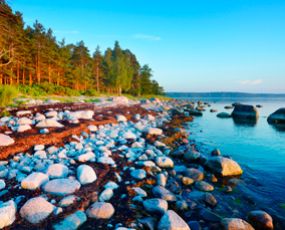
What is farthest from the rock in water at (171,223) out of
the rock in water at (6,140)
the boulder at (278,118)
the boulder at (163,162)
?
the boulder at (278,118)

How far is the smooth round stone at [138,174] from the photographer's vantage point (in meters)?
4.37

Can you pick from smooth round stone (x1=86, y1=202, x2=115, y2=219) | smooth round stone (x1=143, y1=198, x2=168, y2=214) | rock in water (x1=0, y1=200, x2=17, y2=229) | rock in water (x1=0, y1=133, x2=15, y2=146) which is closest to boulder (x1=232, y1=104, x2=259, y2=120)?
smooth round stone (x1=143, y1=198, x2=168, y2=214)

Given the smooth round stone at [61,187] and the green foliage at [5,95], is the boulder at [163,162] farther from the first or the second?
the green foliage at [5,95]

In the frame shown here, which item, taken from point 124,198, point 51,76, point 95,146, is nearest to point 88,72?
point 51,76

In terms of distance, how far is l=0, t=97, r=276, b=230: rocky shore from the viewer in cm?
277

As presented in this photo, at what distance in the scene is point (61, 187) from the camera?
3248mm

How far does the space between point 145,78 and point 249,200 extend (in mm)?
51243

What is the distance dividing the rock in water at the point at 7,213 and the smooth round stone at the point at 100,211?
38.6 inches

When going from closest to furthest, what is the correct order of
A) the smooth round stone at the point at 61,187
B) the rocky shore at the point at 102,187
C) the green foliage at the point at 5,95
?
the rocky shore at the point at 102,187 < the smooth round stone at the point at 61,187 < the green foliage at the point at 5,95

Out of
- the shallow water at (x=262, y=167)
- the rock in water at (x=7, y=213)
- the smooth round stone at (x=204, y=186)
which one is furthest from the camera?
the smooth round stone at (x=204, y=186)

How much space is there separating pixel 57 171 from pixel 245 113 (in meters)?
23.1

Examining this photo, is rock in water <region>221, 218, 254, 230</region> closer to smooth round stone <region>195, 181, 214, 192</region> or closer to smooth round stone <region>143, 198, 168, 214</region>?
smooth round stone <region>143, 198, 168, 214</region>

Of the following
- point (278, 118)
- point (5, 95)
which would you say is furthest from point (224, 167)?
point (278, 118)

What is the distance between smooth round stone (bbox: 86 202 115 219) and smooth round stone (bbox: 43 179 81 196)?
537 millimetres
